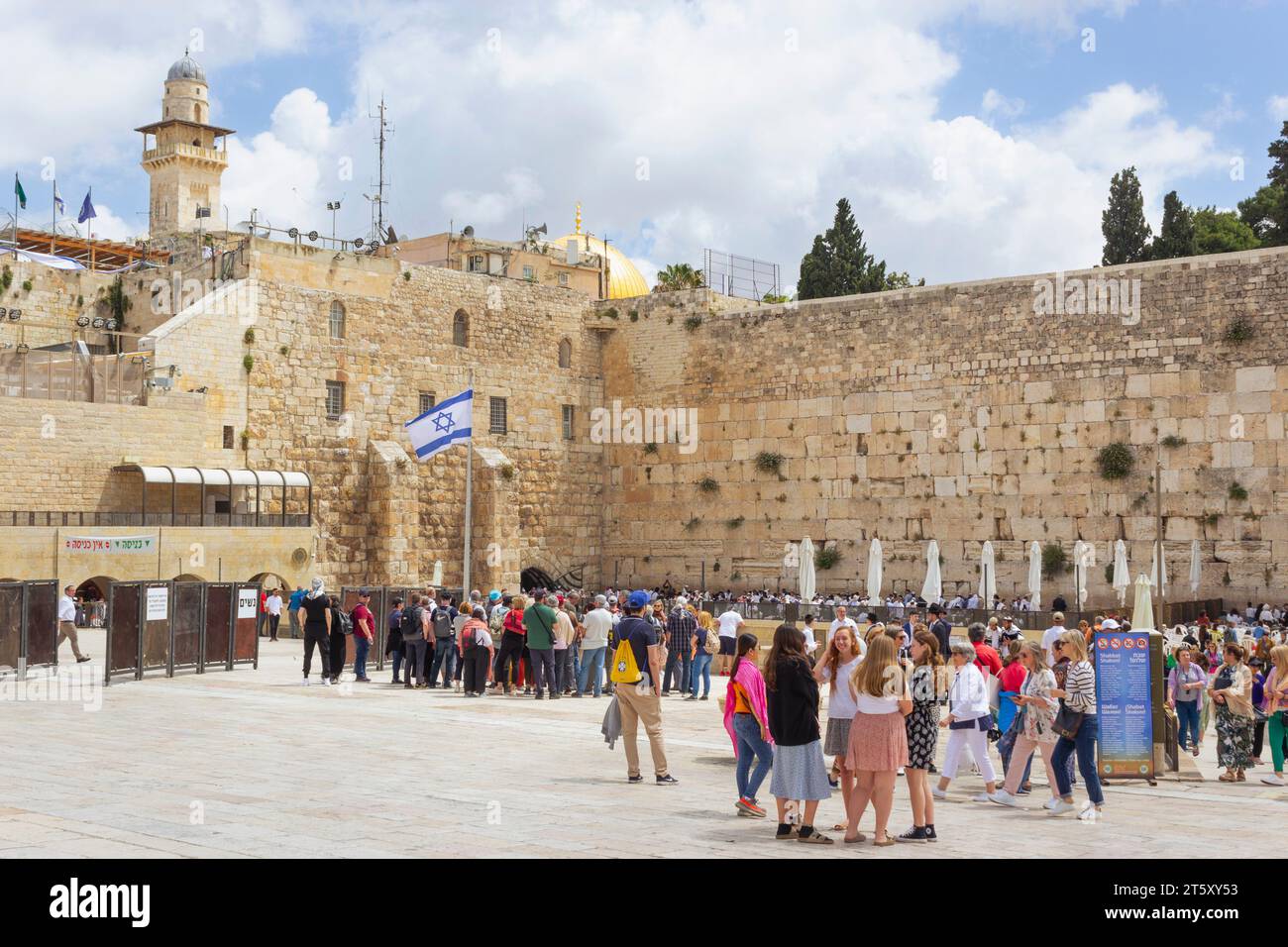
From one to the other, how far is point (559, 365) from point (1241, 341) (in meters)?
15.8

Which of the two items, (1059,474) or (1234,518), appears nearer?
(1234,518)

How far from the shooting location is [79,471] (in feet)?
88.4

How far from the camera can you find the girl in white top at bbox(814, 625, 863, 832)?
8.81 m

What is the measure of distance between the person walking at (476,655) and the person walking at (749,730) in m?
7.77

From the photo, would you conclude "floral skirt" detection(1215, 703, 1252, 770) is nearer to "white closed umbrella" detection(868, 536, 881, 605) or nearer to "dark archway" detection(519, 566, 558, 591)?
"white closed umbrella" detection(868, 536, 881, 605)

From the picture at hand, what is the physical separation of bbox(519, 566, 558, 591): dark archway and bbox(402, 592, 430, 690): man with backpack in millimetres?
16704

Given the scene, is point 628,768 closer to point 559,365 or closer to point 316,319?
point 316,319

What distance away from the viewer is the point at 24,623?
55.7ft

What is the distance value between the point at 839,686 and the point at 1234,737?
4294 millimetres

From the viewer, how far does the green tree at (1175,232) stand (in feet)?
129

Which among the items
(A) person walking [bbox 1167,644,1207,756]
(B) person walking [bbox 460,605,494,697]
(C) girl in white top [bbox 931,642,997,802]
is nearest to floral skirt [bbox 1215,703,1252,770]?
(A) person walking [bbox 1167,644,1207,756]
